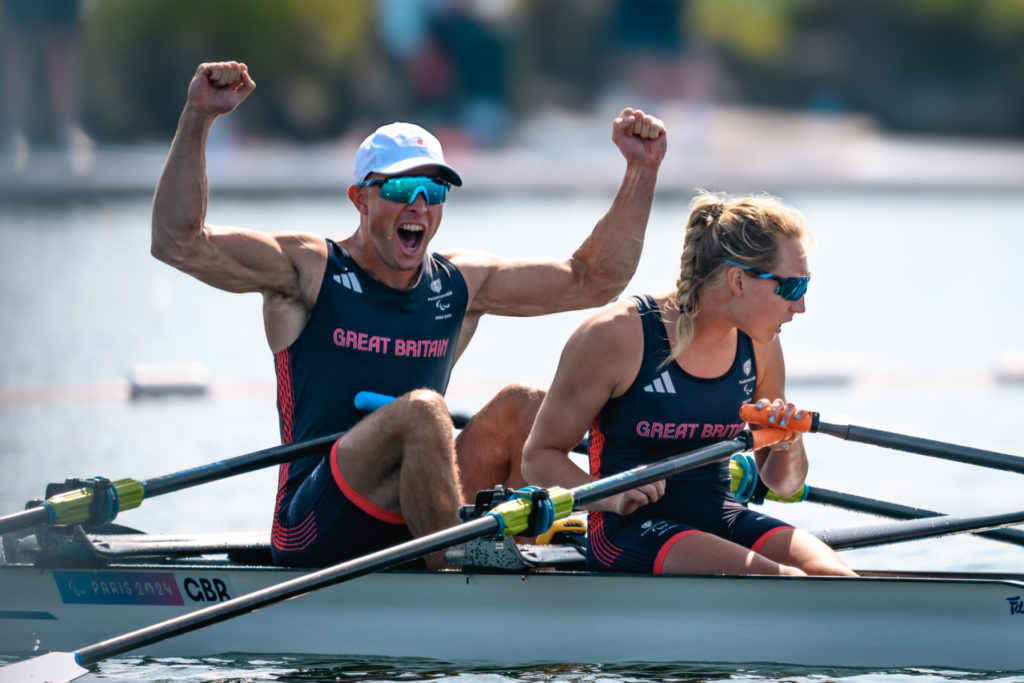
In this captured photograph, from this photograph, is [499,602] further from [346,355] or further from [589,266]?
[589,266]

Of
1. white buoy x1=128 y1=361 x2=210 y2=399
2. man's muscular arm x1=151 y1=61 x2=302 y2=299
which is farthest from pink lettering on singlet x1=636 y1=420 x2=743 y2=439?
white buoy x1=128 y1=361 x2=210 y2=399

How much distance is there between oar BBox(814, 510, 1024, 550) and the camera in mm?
5766

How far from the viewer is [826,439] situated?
39.9 feet

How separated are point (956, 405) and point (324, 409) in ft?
28.5

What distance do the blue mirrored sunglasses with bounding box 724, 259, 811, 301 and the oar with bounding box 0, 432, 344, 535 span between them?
5.74 feet

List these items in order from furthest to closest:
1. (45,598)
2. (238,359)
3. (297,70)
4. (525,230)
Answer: (297,70), (525,230), (238,359), (45,598)

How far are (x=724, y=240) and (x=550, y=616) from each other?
1.51m

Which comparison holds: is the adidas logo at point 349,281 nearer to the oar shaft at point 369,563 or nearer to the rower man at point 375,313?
the rower man at point 375,313

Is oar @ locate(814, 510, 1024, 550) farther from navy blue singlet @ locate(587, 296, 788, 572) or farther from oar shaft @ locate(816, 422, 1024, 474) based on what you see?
navy blue singlet @ locate(587, 296, 788, 572)

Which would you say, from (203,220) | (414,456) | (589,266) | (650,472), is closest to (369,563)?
(414,456)

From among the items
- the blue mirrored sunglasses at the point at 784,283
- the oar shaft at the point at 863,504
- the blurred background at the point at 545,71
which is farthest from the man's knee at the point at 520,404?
the blurred background at the point at 545,71

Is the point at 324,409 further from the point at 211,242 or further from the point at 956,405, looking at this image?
the point at 956,405

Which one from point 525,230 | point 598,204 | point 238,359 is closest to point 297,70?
point 598,204

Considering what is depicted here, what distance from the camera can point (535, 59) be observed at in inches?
2596
